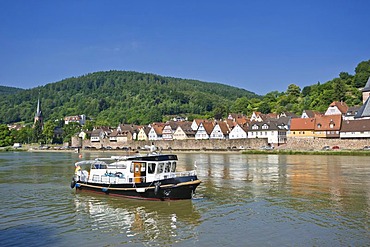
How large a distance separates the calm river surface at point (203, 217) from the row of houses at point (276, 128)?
169 ft

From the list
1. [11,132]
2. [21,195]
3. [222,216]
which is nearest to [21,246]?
[222,216]

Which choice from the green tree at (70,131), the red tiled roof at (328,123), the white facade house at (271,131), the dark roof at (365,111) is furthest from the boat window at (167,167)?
the green tree at (70,131)

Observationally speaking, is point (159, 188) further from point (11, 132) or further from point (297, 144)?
point (11, 132)

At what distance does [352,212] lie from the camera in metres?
19.4

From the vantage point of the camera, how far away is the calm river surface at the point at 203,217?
50.5 ft

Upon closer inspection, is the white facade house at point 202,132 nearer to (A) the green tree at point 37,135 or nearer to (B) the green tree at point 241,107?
(B) the green tree at point 241,107

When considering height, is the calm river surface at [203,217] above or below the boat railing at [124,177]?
below

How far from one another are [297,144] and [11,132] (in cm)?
11301

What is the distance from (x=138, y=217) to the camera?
63.5 ft

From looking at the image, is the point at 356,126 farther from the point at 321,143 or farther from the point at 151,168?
the point at 151,168

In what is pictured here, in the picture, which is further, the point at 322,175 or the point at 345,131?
the point at 345,131

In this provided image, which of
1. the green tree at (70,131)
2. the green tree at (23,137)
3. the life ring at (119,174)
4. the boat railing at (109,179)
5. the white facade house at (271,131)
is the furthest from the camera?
the green tree at (23,137)

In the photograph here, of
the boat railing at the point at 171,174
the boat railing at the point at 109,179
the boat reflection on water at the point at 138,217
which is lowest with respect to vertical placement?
the boat reflection on water at the point at 138,217

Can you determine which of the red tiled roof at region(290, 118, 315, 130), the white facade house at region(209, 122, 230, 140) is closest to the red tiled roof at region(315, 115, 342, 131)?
the red tiled roof at region(290, 118, 315, 130)
